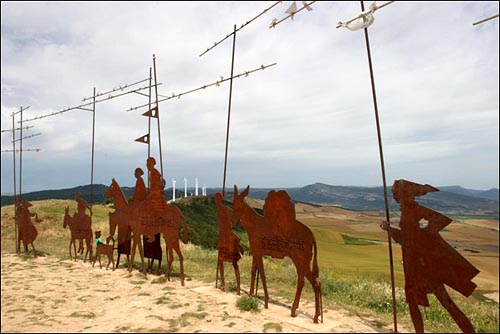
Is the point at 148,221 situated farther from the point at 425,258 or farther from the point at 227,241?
the point at 425,258

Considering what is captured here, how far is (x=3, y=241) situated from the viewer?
712 inches

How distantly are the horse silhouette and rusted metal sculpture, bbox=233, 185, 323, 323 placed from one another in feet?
7.74

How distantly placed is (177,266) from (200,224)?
46.2ft

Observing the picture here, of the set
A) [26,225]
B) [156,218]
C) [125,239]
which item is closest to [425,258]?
[156,218]

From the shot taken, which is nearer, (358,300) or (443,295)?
(443,295)

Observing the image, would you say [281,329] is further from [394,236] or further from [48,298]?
[48,298]

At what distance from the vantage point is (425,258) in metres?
5.02

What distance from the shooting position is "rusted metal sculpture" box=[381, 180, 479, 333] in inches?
188

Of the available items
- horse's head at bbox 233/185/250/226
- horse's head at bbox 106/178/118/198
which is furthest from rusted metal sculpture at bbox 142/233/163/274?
horse's head at bbox 233/185/250/226

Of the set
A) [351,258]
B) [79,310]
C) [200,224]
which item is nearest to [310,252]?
[79,310]

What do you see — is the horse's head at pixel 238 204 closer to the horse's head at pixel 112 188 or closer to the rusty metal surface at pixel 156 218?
the rusty metal surface at pixel 156 218

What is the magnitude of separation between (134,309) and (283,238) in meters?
3.14

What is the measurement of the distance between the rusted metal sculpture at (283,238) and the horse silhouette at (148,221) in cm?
236

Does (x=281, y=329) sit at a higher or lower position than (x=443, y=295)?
lower
